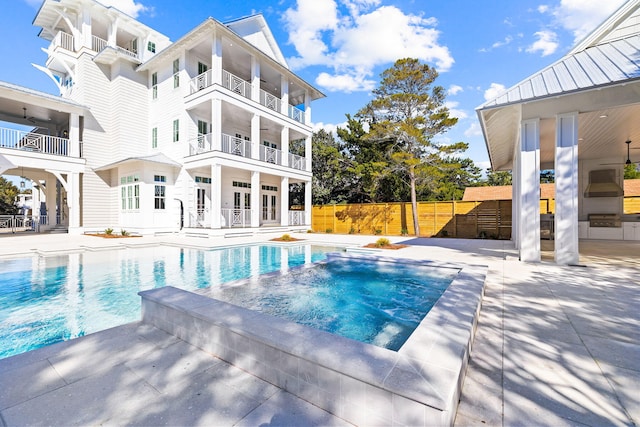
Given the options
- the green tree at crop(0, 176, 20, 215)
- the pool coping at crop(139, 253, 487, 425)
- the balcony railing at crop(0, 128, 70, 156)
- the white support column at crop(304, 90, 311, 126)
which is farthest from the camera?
the green tree at crop(0, 176, 20, 215)

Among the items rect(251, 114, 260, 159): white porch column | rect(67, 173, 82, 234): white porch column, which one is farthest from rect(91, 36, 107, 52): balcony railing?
rect(251, 114, 260, 159): white porch column

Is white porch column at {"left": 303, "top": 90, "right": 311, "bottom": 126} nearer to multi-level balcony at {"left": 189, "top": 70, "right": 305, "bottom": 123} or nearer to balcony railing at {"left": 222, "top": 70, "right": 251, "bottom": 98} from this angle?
multi-level balcony at {"left": 189, "top": 70, "right": 305, "bottom": 123}

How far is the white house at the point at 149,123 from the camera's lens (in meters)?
12.8

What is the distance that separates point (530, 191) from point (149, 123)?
17646mm

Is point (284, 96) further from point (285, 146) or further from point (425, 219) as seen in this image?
point (425, 219)

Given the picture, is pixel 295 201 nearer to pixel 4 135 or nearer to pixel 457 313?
pixel 4 135

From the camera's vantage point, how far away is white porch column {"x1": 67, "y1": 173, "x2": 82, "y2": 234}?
1327 centimetres

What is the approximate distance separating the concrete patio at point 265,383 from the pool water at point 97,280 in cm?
138

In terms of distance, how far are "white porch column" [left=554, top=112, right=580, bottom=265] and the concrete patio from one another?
132 inches

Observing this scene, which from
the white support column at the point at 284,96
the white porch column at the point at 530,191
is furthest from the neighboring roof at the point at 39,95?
the white porch column at the point at 530,191

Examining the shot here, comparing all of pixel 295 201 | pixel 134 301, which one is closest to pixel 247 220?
pixel 295 201

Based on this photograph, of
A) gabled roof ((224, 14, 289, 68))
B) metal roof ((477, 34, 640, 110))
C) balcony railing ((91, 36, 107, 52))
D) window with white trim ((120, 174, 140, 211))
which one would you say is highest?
gabled roof ((224, 14, 289, 68))

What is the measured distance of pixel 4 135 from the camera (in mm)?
12000

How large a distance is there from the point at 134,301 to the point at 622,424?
550 centimetres
